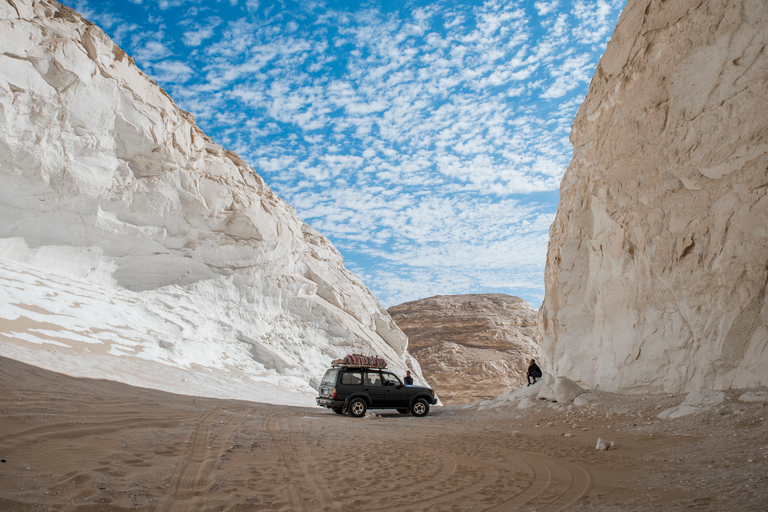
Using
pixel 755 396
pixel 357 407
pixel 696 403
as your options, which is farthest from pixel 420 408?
Result: pixel 755 396

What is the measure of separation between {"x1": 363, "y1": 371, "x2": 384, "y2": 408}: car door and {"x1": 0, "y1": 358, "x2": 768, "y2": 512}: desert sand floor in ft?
10.3

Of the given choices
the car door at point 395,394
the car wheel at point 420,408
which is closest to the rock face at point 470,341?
the car wheel at point 420,408

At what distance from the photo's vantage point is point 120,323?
18766mm

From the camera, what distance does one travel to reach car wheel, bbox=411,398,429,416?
13.6 metres

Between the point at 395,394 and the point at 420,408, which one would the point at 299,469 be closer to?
the point at 395,394

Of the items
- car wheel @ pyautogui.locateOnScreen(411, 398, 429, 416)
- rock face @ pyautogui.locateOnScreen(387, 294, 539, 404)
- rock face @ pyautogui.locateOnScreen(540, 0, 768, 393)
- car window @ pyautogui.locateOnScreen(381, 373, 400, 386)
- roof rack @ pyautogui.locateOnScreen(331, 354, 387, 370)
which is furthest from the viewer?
rock face @ pyautogui.locateOnScreen(387, 294, 539, 404)

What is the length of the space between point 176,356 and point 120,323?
9.28 ft

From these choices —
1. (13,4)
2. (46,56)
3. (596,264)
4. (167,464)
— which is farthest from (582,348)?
(13,4)

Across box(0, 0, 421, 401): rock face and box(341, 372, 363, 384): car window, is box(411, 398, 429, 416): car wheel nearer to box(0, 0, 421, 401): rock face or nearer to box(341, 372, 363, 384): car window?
box(341, 372, 363, 384): car window

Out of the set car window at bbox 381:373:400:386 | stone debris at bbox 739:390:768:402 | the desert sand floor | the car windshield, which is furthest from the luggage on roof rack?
stone debris at bbox 739:390:768:402

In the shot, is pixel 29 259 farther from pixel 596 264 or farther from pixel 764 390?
pixel 764 390

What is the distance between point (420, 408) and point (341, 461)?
26.1 feet

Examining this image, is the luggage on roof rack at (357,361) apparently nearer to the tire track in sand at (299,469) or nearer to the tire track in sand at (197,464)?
the tire track in sand at (299,469)

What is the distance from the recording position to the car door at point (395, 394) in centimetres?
1319
